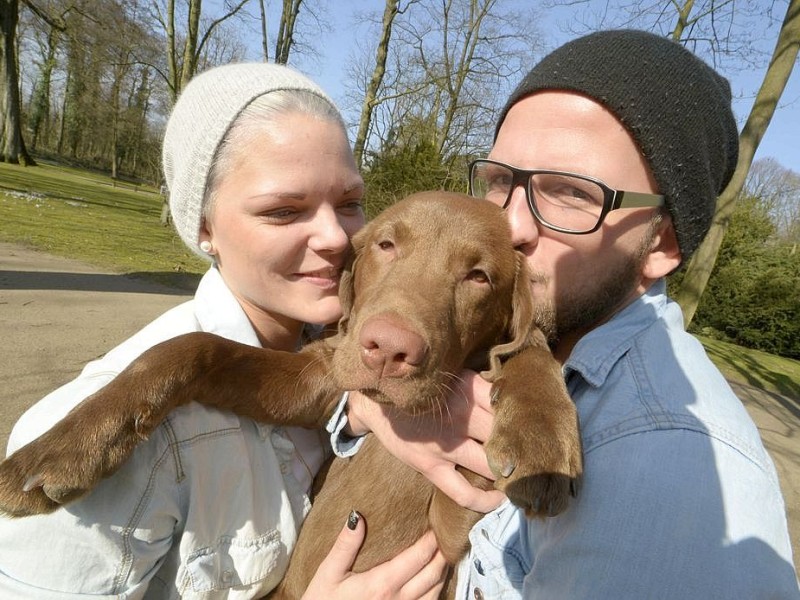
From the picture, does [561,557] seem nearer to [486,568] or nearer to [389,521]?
[486,568]

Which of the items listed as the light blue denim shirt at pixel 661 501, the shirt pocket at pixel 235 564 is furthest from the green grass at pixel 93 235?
the light blue denim shirt at pixel 661 501

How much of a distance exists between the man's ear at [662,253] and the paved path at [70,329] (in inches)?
180

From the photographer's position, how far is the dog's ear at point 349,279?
8.12ft

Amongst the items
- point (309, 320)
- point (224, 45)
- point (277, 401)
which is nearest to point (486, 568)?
point (277, 401)

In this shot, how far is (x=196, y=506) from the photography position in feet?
5.99

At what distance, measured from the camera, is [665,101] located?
2104mm

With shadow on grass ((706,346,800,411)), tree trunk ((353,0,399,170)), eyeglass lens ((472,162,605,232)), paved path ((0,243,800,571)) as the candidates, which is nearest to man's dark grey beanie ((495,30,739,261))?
eyeglass lens ((472,162,605,232))

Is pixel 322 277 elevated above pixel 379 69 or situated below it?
below

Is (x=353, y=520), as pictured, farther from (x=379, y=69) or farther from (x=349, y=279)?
(x=379, y=69)

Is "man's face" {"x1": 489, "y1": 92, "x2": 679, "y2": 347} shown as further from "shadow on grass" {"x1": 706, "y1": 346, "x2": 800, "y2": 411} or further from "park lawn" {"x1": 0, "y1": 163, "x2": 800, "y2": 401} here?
"shadow on grass" {"x1": 706, "y1": 346, "x2": 800, "y2": 411}

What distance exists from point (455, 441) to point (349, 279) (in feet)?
2.90

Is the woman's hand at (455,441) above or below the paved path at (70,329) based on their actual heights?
above

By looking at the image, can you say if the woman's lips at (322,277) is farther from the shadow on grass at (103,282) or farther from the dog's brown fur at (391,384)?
the shadow on grass at (103,282)

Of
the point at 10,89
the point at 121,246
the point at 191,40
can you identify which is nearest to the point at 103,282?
the point at 121,246
